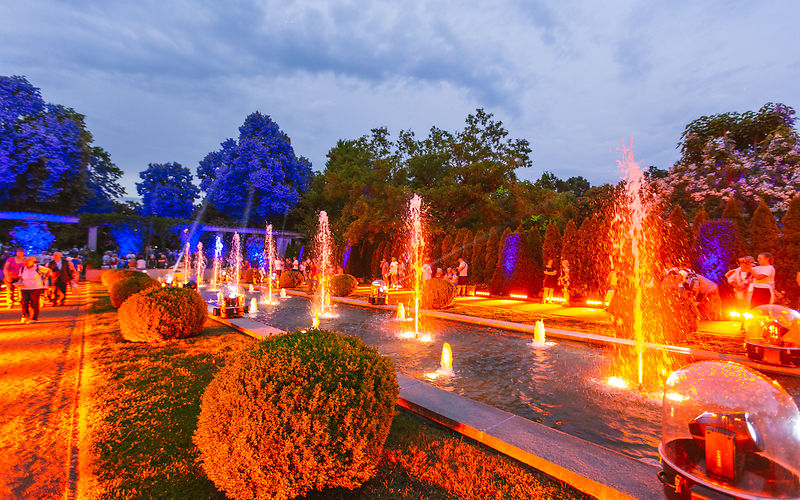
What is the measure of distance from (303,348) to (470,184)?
25.6 meters

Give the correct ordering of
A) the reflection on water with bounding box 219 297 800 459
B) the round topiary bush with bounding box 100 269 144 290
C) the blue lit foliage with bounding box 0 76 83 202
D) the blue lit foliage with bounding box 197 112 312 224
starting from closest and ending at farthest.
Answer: the reflection on water with bounding box 219 297 800 459 < the round topiary bush with bounding box 100 269 144 290 < the blue lit foliage with bounding box 0 76 83 202 < the blue lit foliage with bounding box 197 112 312 224

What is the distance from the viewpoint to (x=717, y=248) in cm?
1372

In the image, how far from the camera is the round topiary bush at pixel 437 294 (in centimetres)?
1441

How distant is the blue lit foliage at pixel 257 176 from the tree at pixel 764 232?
41.1 meters

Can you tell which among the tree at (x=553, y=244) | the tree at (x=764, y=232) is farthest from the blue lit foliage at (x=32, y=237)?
the tree at (x=764, y=232)

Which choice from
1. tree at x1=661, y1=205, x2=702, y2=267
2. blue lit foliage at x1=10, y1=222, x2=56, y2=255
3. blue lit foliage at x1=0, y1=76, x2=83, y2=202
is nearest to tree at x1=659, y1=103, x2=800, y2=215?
tree at x1=661, y1=205, x2=702, y2=267

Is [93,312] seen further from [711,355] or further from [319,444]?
[711,355]

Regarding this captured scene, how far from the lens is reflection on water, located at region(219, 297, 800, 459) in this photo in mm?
4539

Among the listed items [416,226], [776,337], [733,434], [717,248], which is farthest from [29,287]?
[717,248]

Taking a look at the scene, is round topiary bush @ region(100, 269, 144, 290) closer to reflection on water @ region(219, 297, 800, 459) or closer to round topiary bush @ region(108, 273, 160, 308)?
round topiary bush @ region(108, 273, 160, 308)

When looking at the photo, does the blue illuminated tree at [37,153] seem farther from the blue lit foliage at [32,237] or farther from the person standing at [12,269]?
the person standing at [12,269]

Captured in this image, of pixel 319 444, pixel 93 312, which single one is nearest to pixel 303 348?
pixel 319 444

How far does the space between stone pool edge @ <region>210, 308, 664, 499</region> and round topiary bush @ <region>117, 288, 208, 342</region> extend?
633cm

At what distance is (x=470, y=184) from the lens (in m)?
27.7
